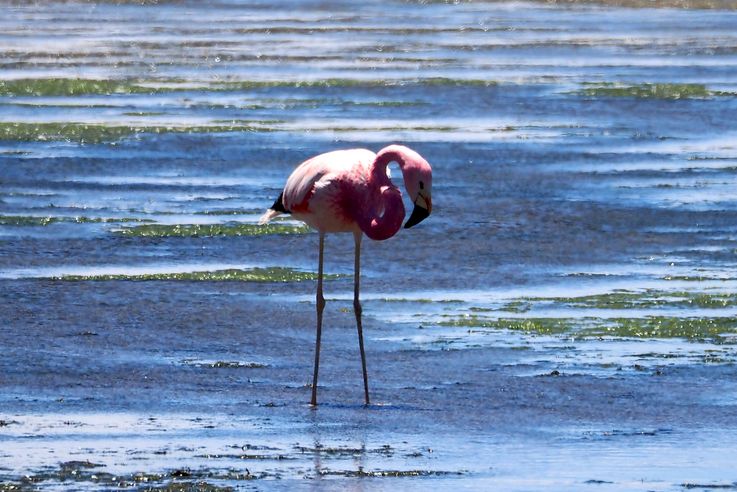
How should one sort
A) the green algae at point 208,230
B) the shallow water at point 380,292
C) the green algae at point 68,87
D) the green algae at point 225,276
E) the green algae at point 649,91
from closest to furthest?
the shallow water at point 380,292 < the green algae at point 225,276 < the green algae at point 208,230 < the green algae at point 649,91 < the green algae at point 68,87

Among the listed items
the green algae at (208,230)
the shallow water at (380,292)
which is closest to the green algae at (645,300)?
the shallow water at (380,292)

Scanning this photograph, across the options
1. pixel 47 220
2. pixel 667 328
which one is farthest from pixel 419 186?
pixel 47 220

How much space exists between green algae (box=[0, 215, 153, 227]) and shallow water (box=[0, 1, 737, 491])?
0.04 meters

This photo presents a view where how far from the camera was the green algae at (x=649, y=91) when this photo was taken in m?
23.7

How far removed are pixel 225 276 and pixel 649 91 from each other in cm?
1324

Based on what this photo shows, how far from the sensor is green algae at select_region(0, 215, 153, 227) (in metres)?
13.8

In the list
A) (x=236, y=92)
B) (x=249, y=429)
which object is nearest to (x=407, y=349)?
(x=249, y=429)

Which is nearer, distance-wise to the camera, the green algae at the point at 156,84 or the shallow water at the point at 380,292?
the shallow water at the point at 380,292

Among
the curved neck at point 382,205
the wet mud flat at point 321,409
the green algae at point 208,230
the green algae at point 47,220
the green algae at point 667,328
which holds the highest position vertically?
the green algae at point 47,220

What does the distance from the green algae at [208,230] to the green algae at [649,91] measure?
35.1ft

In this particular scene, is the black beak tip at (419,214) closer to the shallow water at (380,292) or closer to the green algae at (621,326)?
the shallow water at (380,292)

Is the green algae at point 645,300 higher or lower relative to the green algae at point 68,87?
lower

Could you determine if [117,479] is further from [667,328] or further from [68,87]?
[68,87]

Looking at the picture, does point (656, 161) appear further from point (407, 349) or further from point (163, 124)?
point (407, 349)
